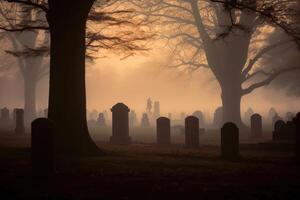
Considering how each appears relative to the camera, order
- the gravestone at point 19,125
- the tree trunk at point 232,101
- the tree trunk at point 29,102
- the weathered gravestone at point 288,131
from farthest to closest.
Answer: the tree trunk at point 29,102, the tree trunk at point 232,101, the gravestone at point 19,125, the weathered gravestone at point 288,131

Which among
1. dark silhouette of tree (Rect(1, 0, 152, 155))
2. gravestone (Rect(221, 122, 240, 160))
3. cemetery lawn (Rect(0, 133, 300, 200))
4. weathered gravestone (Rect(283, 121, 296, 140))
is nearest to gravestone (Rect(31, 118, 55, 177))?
cemetery lawn (Rect(0, 133, 300, 200))

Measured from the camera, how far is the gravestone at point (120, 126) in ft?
61.6

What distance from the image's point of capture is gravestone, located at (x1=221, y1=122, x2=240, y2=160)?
12586mm

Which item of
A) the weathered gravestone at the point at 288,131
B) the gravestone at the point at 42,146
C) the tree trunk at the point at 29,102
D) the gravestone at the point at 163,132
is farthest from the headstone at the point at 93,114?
the gravestone at the point at 42,146

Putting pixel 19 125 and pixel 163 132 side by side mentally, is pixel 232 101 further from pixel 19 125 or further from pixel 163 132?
pixel 19 125

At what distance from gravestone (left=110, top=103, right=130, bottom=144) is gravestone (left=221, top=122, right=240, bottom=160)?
6.85m

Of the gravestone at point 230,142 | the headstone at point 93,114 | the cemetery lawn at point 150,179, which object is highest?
the headstone at point 93,114

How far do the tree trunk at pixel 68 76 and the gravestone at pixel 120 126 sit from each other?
22.0 ft

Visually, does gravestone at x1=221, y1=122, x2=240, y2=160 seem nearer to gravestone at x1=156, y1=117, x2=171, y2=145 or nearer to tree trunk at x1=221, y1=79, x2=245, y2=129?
gravestone at x1=156, y1=117, x2=171, y2=145

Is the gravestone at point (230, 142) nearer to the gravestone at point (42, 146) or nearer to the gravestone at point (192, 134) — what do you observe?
the gravestone at point (192, 134)

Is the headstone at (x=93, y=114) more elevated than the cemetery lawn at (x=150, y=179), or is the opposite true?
the headstone at (x=93, y=114)

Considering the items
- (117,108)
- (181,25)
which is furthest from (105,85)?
(117,108)

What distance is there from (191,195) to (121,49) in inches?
375

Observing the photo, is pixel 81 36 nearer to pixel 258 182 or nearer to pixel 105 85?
pixel 258 182
